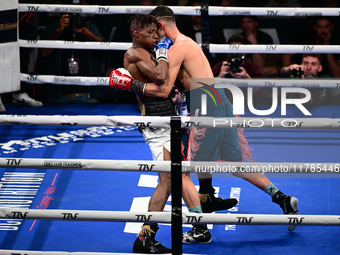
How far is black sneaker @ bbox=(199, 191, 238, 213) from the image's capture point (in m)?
3.24

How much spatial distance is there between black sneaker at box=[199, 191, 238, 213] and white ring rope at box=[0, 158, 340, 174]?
124cm

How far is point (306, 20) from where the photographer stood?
5.92m

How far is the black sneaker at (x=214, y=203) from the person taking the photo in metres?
3.24

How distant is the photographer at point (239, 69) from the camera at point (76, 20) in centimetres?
164

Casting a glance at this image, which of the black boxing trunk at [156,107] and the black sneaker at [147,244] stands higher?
the black boxing trunk at [156,107]

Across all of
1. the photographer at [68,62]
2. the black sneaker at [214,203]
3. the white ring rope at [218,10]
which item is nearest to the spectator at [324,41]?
the white ring rope at [218,10]

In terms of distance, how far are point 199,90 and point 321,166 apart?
4.00ft

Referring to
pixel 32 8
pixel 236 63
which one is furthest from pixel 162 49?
pixel 236 63

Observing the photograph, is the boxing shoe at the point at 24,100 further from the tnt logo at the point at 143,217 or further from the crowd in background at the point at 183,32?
the tnt logo at the point at 143,217

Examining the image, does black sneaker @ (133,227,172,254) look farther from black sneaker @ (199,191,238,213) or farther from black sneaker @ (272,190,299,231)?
black sneaker @ (272,190,299,231)

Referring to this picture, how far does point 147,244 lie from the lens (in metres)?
2.73

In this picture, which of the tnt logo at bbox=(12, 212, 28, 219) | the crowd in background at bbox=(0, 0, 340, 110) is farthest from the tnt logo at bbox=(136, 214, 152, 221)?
the crowd in background at bbox=(0, 0, 340, 110)

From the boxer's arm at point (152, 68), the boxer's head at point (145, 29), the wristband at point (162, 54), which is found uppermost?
the boxer's head at point (145, 29)

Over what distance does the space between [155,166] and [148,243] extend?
2.95ft
